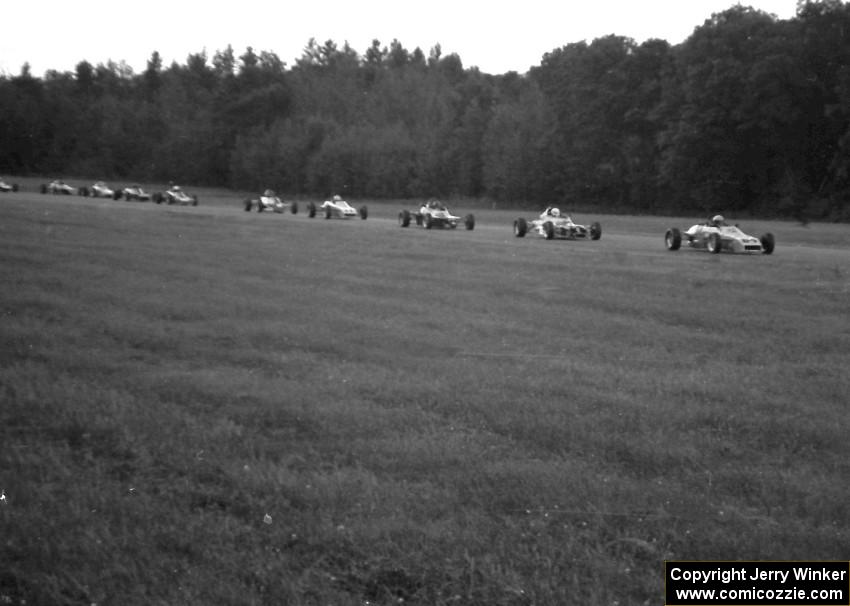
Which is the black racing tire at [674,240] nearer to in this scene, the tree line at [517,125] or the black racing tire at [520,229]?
the black racing tire at [520,229]

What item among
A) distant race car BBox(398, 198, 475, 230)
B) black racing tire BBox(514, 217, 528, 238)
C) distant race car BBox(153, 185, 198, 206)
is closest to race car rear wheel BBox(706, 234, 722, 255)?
black racing tire BBox(514, 217, 528, 238)

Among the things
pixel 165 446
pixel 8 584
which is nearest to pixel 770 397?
pixel 165 446

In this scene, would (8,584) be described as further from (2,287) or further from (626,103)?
(626,103)

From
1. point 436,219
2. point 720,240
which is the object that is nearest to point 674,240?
point 720,240

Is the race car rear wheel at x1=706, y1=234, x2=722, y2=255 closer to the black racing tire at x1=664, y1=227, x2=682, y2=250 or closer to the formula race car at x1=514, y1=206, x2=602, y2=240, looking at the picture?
the black racing tire at x1=664, y1=227, x2=682, y2=250

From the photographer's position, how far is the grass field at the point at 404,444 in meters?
5.00

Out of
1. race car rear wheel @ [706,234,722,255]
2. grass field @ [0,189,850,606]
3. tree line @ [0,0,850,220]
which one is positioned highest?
tree line @ [0,0,850,220]

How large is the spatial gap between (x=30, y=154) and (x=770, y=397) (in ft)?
384

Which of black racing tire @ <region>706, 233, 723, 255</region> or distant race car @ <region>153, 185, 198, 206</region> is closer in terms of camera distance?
black racing tire @ <region>706, 233, 723, 255</region>

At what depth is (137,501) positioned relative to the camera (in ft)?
19.2

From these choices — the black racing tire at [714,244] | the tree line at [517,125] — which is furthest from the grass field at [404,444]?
the tree line at [517,125]

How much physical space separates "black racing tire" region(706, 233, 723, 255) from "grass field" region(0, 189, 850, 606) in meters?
13.9

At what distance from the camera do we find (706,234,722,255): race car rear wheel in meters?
29.7

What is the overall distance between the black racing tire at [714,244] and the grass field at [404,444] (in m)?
13.9
